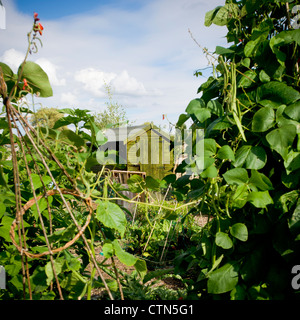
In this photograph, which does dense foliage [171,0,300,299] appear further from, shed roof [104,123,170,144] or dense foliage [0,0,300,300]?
shed roof [104,123,170,144]

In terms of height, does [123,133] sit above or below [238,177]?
above

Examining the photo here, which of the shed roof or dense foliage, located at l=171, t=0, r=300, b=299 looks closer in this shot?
dense foliage, located at l=171, t=0, r=300, b=299

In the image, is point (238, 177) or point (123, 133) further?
point (123, 133)

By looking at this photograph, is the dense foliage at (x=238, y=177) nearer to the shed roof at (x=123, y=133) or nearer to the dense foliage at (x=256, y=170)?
the dense foliage at (x=256, y=170)

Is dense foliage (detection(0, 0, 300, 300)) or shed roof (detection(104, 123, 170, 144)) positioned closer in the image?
dense foliage (detection(0, 0, 300, 300))

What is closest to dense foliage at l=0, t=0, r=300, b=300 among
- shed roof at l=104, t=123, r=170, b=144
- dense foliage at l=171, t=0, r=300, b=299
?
dense foliage at l=171, t=0, r=300, b=299

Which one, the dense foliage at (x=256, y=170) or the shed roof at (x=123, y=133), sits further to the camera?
the shed roof at (x=123, y=133)

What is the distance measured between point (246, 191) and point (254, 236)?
223 mm

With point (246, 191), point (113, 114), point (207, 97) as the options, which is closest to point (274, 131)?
point (246, 191)

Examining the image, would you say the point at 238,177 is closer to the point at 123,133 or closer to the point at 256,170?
the point at 256,170

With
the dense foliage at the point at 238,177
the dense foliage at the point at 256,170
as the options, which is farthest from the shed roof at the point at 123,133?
the dense foliage at the point at 256,170

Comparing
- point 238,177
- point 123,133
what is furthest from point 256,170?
point 123,133

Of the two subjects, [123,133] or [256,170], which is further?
[123,133]

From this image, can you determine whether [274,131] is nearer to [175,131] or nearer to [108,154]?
[175,131]
